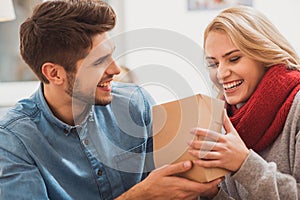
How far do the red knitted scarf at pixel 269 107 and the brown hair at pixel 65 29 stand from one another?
45 cm

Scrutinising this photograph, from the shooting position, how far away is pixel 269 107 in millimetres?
1252

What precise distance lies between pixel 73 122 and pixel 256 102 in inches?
20.6

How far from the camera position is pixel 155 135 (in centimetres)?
117

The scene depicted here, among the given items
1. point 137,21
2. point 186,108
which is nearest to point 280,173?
point 186,108

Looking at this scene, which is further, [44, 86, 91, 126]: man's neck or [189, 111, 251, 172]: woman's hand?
[44, 86, 91, 126]: man's neck

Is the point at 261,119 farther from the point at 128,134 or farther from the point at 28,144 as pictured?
the point at 28,144

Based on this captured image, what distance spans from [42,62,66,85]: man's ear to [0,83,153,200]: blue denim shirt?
56mm

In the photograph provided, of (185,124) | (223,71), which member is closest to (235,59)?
(223,71)

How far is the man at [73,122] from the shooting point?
1229mm

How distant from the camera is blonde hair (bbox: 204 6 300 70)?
49.7 inches

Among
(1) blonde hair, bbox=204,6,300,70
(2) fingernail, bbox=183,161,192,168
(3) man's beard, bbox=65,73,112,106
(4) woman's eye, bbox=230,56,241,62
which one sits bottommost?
(2) fingernail, bbox=183,161,192,168

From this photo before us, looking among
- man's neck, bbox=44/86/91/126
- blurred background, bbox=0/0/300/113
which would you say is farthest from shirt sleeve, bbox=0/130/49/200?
blurred background, bbox=0/0/300/113

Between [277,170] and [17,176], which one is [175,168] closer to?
[277,170]

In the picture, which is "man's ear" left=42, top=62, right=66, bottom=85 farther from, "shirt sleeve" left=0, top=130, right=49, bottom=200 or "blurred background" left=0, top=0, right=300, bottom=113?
"blurred background" left=0, top=0, right=300, bottom=113
